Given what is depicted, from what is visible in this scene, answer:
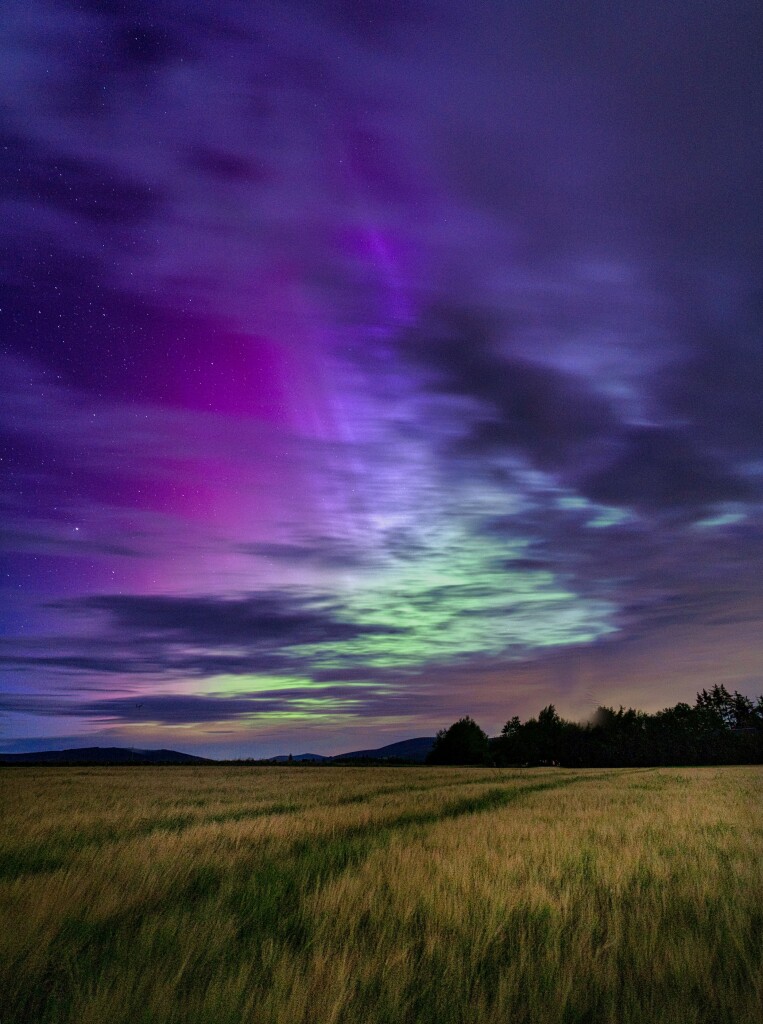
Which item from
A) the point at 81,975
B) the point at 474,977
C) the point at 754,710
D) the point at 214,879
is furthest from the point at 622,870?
the point at 754,710

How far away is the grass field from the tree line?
350 ft

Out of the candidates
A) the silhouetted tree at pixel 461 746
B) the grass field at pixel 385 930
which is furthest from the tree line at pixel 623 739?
the grass field at pixel 385 930

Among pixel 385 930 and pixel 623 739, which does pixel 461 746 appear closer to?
pixel 623 739

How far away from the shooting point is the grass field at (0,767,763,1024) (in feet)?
12.1

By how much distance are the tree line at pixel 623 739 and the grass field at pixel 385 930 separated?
106618 mm

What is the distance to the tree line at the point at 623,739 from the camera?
10238 centimetres

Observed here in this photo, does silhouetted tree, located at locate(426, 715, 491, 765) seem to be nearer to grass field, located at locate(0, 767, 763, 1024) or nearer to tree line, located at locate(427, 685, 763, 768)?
tree line, located at locate(427, 685, 763, 768)

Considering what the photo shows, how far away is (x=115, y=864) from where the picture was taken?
25.5 ft

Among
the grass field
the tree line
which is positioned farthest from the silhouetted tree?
the grass field

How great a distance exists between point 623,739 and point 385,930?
402 feet

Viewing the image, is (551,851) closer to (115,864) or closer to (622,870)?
(622,870)

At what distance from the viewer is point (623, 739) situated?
11444 centimetres

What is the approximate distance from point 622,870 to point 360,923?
348cm

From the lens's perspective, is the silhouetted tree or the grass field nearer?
the grass field
